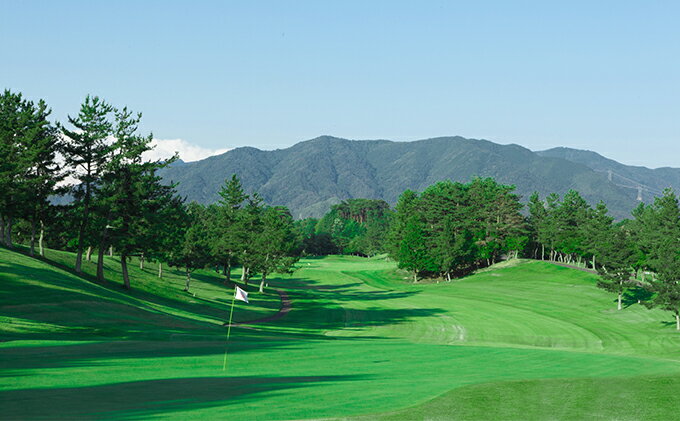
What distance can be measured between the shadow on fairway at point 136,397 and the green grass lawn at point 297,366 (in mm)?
53

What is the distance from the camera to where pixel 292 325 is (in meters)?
56.3

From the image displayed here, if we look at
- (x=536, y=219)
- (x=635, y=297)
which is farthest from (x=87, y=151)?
(x=536, y=219)

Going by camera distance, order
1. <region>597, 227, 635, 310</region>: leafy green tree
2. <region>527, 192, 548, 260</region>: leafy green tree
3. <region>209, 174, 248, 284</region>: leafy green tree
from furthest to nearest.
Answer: <region>527, 192, 548, 260</region>: leafy green tree < <region>209, 174, 248, 284</region>: leafy green tree < <region>597, 227, 635, 310</region>: leafy green tree

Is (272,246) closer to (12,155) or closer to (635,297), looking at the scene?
(12,155)

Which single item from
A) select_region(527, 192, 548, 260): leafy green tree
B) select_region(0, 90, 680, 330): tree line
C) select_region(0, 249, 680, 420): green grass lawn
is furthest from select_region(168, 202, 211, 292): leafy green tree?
select_region(527, 192, 548, 260): leafy green tree

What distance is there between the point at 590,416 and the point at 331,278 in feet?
375

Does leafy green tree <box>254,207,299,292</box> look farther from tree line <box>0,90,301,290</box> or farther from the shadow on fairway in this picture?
the shadow on fairway

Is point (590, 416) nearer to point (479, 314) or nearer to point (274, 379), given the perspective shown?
point (274, 379)

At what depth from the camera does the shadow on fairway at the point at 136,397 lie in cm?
1463

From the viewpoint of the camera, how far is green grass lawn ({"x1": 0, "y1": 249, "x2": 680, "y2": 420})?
16562 mm

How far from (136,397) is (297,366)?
862 centimetres

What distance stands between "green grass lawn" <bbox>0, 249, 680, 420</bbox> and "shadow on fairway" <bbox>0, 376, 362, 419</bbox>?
53 millimetres

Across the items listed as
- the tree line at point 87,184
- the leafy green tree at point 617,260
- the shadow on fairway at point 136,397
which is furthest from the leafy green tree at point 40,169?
the leafy green tree at point 617,260

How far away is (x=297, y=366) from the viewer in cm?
2403
